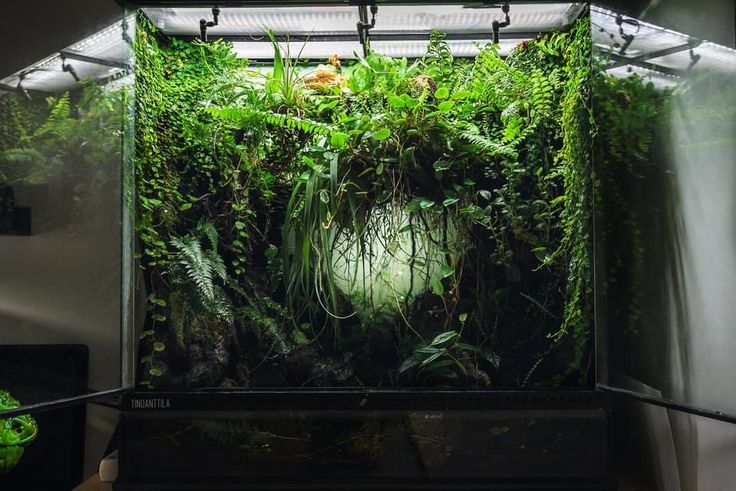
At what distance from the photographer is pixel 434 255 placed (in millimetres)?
1608

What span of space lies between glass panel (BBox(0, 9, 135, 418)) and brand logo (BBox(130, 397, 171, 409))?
4.3 inches

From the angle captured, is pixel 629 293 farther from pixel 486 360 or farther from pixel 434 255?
pixel 434 255

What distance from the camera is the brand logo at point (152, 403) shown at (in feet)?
4.78

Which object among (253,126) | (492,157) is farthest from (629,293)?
(253,126)

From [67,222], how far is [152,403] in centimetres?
55

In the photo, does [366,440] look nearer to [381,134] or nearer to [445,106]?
[381,134]

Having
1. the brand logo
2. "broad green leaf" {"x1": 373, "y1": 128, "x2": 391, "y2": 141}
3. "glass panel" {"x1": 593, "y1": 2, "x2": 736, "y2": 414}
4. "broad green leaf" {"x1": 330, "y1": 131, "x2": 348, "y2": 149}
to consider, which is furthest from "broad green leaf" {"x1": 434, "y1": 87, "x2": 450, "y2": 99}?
the brand logo

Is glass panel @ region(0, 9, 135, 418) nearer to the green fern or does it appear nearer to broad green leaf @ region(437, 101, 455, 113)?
the green fern

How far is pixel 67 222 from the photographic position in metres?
1.41

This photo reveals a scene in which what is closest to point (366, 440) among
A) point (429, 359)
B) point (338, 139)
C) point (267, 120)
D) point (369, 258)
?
point (429, 359)

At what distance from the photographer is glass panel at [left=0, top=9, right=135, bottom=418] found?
126cm

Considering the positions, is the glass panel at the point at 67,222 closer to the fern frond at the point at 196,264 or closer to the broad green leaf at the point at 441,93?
the fern frond at the point at 196,264

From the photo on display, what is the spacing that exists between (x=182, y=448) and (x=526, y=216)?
4.00 ft

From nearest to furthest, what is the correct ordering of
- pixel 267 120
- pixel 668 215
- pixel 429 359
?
pixel 668 215 < pixel 429 359 < pixel 267 120
